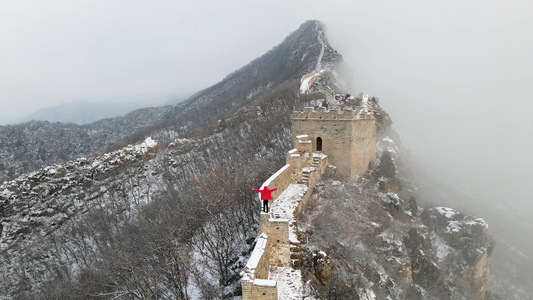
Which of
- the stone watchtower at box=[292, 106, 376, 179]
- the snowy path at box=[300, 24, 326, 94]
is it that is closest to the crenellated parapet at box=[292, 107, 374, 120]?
the stone watchtower at box=[292, 106, 376, 179]

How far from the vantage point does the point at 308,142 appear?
63.4 ft

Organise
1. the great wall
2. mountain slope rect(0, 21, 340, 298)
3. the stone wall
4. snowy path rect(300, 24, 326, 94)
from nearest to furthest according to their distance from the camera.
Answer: the great wall < the stone wall < mountain slope rect(0, 21, 340, 298) < snowy path rect(300, 24, 326, 94)

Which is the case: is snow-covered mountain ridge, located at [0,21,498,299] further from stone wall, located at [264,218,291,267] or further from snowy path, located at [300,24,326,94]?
snowy path, located at [300,24,326,94]

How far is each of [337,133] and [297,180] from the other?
4.87 meters

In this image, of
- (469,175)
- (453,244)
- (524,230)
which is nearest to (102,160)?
(453,244)

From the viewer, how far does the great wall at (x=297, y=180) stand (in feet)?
35.0

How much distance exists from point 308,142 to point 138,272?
41.0ft

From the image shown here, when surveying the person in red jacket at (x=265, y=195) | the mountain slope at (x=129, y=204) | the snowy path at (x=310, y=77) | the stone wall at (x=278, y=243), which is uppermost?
the snowy path at (x=310, y=77)

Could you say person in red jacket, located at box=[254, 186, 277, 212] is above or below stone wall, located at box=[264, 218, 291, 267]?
above

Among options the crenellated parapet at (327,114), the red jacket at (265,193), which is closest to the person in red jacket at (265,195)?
the red jacket at (265,193)

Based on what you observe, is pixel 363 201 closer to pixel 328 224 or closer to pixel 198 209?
pixel 328 224

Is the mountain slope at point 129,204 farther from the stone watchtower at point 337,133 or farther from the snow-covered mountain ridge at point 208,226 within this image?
the stone watchtower at point 337,133

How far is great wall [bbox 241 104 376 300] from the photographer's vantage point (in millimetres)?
10664

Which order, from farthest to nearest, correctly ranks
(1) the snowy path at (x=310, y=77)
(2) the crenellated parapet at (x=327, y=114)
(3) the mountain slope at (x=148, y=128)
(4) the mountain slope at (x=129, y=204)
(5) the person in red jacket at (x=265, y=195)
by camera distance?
(3) the mountain slope at (x=148, y=128)
(1) the snowy path at (x=310, y=77)
(2) the crenellated parapet at (x=327, y=114)
(4) the mountain slope at (x=129, y=204)
(5) the person in red jacket at (x=265, y=195)
